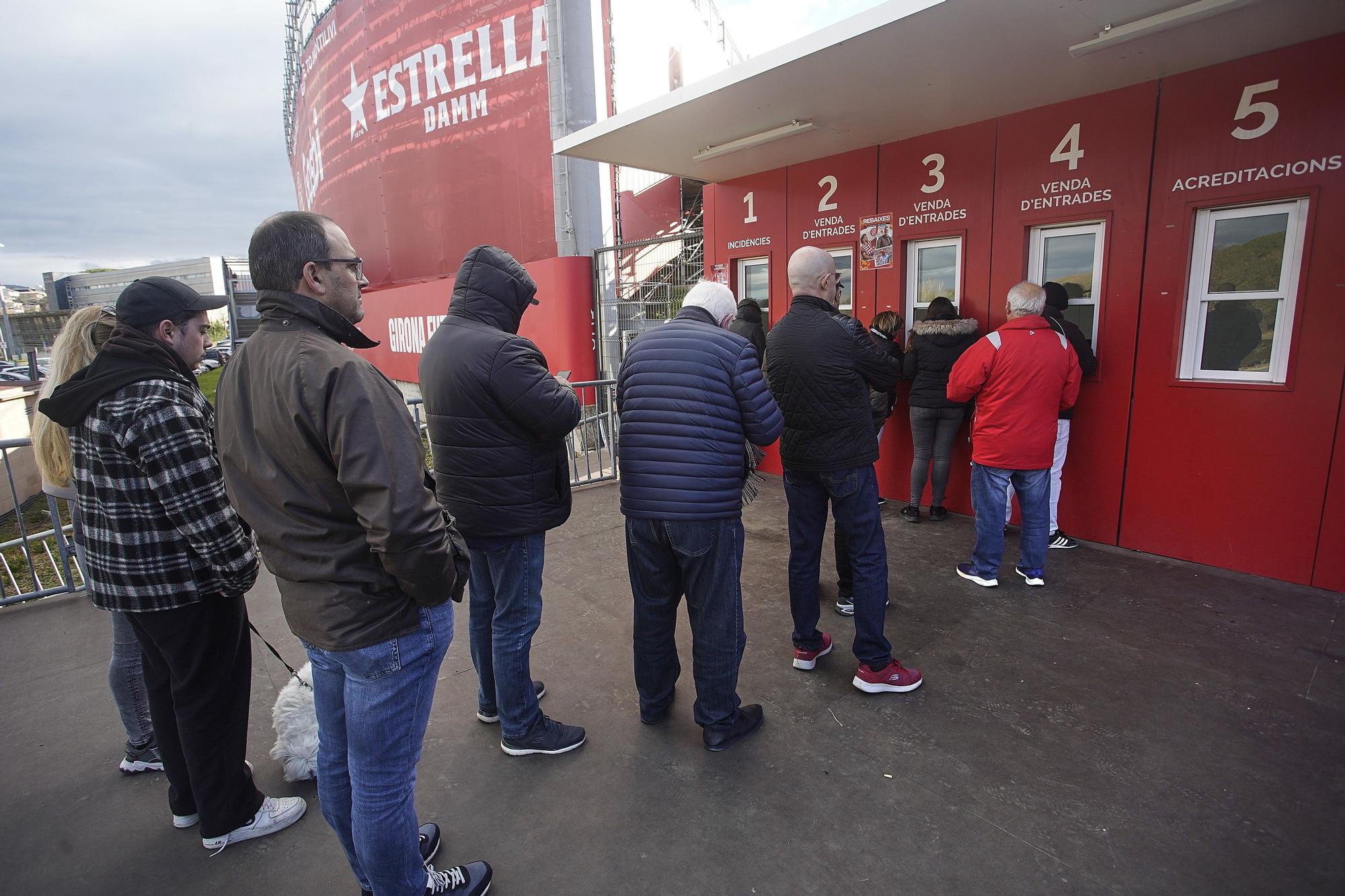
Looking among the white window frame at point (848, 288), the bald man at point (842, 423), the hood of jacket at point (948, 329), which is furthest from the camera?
the white window frame at point (848, 288)

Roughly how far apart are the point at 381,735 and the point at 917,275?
5.85m

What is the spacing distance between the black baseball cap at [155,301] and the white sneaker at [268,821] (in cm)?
177

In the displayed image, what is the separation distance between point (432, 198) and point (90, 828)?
641 inches

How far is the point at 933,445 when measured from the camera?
5879mm

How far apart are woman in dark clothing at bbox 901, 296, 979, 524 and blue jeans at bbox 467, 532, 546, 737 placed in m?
3.97

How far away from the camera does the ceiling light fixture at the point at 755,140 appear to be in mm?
5508

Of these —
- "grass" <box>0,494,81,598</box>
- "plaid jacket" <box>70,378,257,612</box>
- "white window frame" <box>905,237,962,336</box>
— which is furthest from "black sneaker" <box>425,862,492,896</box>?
"grass" <box>0,494,81,598</box>

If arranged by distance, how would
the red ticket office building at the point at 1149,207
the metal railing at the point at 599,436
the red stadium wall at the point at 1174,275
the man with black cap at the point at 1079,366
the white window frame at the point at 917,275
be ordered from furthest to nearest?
the metal railing at the point at 599,436 → the white window frame at the point at 917,275 → the man with black cap at the point at 1079,366 → the red stadium wall at the point at 1174,275 → the red ticket office building at the point at 1149,207

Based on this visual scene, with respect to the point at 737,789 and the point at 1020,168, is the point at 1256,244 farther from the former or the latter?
the point at 737,789

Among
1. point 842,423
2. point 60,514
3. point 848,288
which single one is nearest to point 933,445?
point 848,288

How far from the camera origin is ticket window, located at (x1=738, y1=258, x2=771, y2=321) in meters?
7.49

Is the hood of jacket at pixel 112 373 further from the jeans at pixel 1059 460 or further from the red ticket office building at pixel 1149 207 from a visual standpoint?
the jeans at pixel 1059 460

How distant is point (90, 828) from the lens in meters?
2.60

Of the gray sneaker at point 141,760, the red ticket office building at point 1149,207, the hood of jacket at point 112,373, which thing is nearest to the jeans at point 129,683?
the gray sneaker at point 141,760
